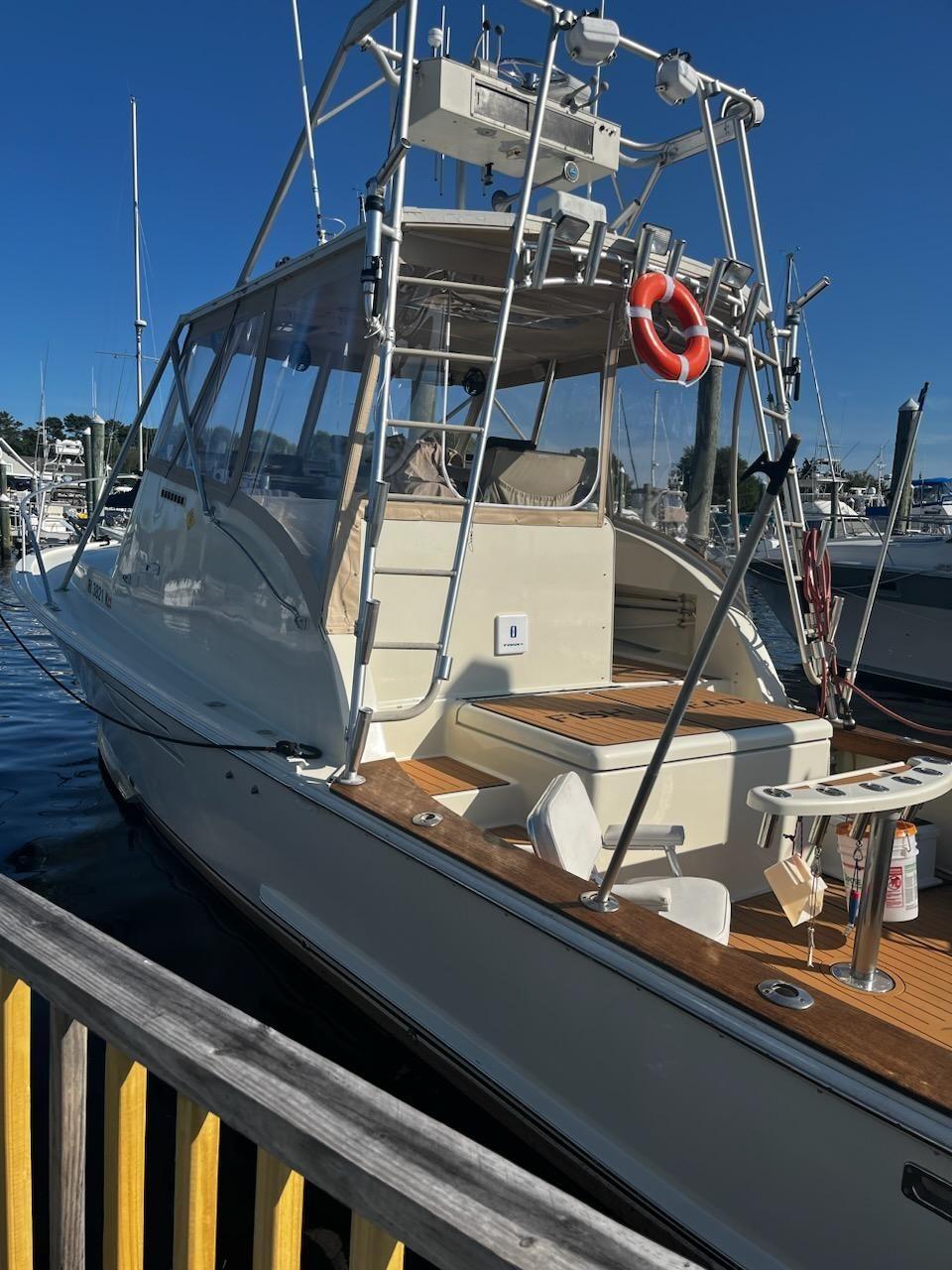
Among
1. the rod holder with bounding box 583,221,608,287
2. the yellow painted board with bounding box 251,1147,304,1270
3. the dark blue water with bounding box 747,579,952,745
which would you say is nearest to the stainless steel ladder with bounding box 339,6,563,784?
the rod holder with bounding box 583,221,608,287

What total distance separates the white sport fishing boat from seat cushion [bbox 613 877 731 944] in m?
0.01

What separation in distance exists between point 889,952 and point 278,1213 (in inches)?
107

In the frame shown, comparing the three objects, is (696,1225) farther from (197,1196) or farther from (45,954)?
(45,954)

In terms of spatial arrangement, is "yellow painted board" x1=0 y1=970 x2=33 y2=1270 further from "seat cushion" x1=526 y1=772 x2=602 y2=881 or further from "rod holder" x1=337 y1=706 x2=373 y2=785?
"rod holder" x1=337 y1=706 x2=373 y2=785

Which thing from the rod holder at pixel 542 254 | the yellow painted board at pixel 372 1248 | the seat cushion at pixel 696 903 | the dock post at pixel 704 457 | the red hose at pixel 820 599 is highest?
the rod holder at pixel 542 254

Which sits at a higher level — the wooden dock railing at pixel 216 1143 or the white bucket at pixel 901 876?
the wooden dock railing at pixel 216 1143

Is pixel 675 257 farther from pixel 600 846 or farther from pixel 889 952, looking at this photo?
pixel 889 952

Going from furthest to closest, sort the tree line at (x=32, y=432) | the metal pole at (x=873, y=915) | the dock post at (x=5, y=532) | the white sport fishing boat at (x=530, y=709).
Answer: the tree line at (x=32, y=432) → the dock post at (x=5, y=532) → the metal pole at (x=873, y=915) → the white sport fishing boat at (x=530, y=709)

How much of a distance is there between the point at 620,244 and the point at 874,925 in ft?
9.01

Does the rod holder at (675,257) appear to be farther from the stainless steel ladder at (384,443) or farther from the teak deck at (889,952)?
the teak deck at (889,952)

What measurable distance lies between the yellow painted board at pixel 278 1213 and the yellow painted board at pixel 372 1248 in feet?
0.36

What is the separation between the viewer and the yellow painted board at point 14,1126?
4.66 feet

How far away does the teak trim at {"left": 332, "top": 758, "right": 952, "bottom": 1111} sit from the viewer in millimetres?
1930

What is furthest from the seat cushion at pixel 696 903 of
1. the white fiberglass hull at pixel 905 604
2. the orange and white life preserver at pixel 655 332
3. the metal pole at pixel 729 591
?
the white fiberglass hull at pixel 905 604
